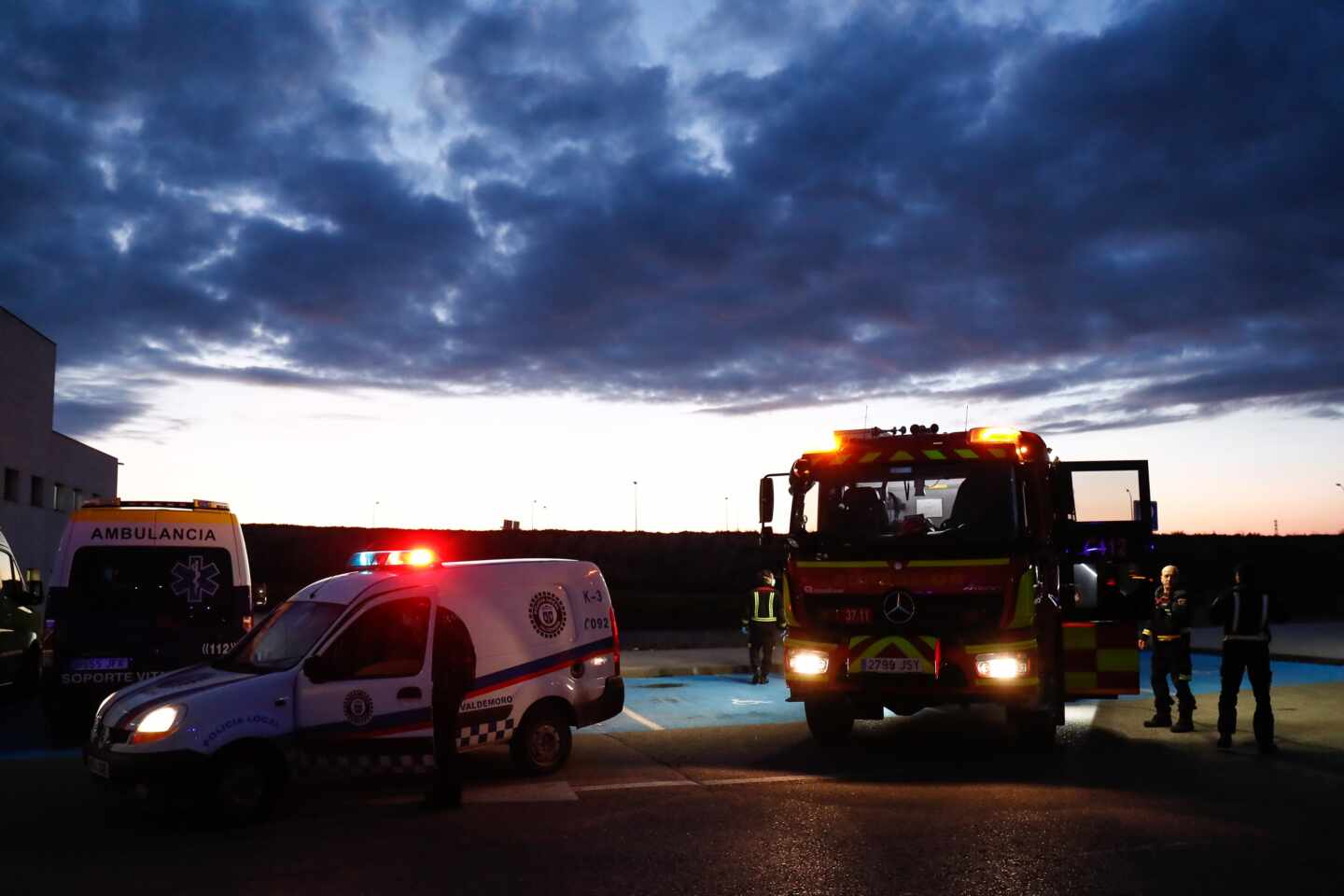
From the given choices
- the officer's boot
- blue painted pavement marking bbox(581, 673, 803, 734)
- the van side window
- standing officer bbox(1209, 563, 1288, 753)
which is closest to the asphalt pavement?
blue painted pavement marking bbox(581, 673, 803, 734)

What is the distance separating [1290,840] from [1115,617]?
4565 mm

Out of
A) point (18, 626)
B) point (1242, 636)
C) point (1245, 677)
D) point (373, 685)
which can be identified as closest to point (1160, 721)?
point (1242, 636)

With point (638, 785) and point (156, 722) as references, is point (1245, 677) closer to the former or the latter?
point (638, 785)

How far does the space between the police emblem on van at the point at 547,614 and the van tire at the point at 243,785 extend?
2580 millimetres

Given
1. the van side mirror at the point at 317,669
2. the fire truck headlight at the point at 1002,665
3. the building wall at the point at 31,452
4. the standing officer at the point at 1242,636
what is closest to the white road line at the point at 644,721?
the fire truck headlight at the point at 1002,665

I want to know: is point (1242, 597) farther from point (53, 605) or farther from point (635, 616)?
point (635, 616)

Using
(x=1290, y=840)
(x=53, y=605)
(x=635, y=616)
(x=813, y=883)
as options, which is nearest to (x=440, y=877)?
(x=813, y=883)

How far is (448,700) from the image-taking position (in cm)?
855

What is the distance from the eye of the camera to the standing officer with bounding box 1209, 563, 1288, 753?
428 inches

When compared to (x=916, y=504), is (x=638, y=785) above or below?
below

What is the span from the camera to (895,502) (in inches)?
423

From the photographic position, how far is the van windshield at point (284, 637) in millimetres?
8797

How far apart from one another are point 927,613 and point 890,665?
0.58m

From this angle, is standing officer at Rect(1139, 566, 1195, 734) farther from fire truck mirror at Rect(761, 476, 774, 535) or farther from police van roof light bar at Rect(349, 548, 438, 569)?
police van roof light bar at Rect(349, 548, 438, 569)
